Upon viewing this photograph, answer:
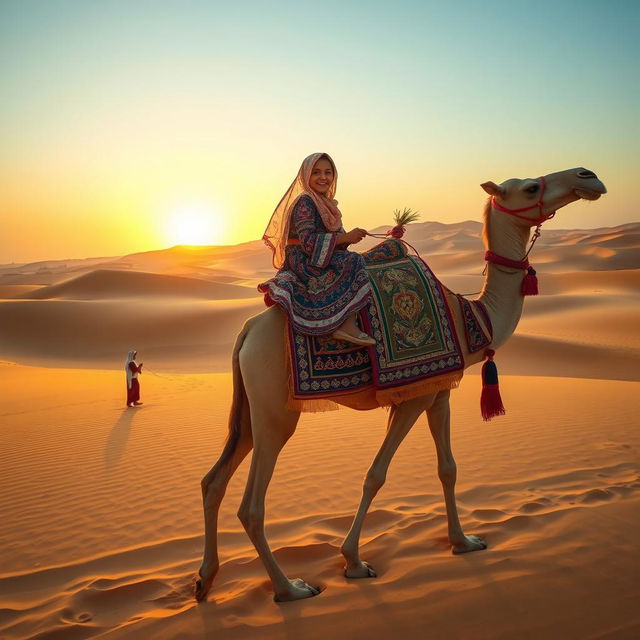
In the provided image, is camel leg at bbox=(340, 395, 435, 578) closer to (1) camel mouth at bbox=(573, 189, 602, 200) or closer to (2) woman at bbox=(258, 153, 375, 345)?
(2) woman at bbox=(258, 153, 375, 345)

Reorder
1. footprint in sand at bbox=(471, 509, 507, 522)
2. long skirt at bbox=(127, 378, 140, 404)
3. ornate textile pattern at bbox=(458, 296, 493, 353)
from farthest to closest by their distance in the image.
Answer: long skirt at bbox=(127, 378, 140, 404) → footprint in sand at bbox=(471, 509, 507, 522) → ornate textile pattern at bbox=(458, 296, 493, 353)

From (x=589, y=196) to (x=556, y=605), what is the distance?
2899mm

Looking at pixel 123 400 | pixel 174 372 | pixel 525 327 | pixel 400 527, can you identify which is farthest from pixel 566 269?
pixel 400 527

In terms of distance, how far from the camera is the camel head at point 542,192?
161 inches

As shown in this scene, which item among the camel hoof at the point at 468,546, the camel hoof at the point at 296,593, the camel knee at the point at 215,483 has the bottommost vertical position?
the camel hoof at the point at 468,546

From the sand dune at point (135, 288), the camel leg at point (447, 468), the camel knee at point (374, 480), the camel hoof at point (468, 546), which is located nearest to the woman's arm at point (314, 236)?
the camel leg at point (447, 468)

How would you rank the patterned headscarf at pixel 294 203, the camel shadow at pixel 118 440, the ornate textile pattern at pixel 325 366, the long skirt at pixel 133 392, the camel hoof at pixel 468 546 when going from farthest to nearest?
the long skirt at pixel 133 392
the camel shadow at pixel 118 440
the camel hoof at pixel 468 546
the patterned headscarf at pixel 294 203
the ornate textile pattern at pixel 325 366

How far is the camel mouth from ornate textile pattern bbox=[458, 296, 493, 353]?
1.12 meters

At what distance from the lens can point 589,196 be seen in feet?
13.3

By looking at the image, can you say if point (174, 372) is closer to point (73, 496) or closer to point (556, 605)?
point (73, 496)

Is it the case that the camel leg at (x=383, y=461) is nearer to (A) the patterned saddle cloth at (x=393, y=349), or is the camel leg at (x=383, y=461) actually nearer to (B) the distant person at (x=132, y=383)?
(A) the patterned saddle cloth at (x=393, y=349)

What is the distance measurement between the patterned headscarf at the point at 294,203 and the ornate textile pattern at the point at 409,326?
521 millimetres

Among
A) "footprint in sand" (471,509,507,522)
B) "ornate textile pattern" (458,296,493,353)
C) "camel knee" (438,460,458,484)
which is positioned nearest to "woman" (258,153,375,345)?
"ornate textile pattern" (458,296,493,353)

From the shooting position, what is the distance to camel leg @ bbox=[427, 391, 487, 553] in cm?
458
